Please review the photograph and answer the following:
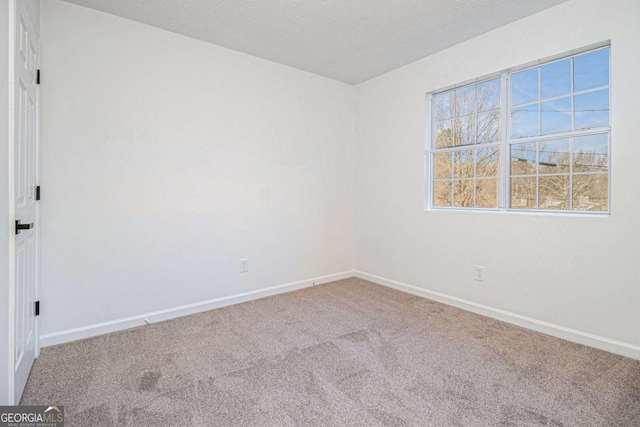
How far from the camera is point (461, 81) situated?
321 centimetres

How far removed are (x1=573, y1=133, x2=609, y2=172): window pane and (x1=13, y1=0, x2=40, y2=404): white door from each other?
12.0 feet

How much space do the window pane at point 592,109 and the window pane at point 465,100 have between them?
0.88 m

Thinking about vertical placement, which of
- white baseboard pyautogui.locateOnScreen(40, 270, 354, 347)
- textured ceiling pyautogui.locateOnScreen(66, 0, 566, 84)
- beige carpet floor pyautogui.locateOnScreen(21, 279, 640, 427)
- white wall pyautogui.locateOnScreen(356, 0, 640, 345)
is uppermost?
textured ceiling pyautogui.locateOnScreen(66, 0, 566, 84)

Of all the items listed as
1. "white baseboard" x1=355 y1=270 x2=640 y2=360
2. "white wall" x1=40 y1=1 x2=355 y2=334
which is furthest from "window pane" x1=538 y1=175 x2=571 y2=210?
"white wall" x1=40 y1=1 x2=355 y2=334

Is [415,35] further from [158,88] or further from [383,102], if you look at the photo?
[158,88]

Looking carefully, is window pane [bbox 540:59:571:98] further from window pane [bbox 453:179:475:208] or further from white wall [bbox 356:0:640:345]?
window pane [bbox 453:179:475:208]

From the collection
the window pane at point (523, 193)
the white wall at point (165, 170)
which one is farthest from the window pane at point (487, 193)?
the white wall at point (165, 170)

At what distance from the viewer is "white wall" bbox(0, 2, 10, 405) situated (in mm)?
1388

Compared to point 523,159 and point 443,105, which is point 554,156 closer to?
point 523,159

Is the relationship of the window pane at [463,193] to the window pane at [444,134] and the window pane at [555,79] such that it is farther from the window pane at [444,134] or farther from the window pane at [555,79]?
the window pane at [555,79]

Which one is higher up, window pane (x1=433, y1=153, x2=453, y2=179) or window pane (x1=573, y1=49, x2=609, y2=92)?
window pane (x1=573, y1=49, x2=609, y2=92)

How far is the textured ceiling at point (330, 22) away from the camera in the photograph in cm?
253

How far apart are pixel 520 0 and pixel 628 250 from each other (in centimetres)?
200

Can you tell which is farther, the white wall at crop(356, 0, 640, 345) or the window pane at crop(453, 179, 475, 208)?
the window pane at crop(453, 179, 475, 208)
